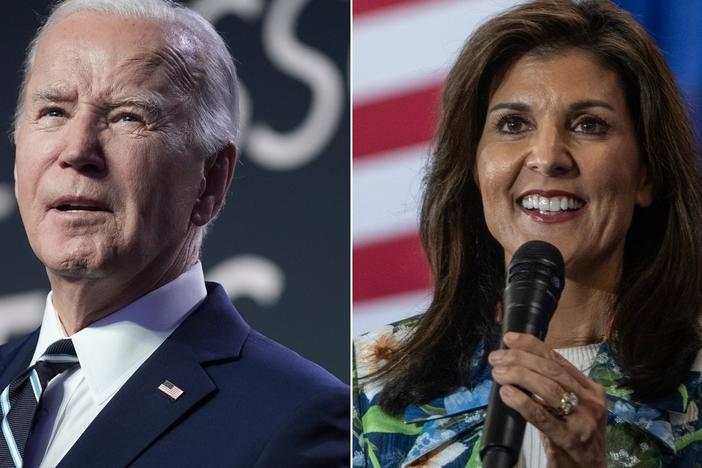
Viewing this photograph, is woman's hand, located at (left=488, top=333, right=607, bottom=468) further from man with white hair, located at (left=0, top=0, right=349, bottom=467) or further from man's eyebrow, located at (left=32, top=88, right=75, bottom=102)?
man's eyebrow, located at (left=32, top=88, right=75, bottom=102)

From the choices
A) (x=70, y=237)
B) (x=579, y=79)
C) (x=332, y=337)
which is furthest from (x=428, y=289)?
(x=332, y=337)

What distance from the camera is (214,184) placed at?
2.48 metres

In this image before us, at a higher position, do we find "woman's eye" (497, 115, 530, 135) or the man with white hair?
"woman's eye" (497, 115, 530, 135)

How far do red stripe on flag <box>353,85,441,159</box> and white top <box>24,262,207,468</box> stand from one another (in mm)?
503

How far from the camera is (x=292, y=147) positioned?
314 cm

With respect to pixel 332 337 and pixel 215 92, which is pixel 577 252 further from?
pixel 332 337

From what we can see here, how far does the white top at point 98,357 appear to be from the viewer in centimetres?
225

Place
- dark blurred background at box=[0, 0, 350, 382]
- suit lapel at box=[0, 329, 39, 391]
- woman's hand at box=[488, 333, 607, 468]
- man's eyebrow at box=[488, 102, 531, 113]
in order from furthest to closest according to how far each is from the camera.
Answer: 1. dark blurred background at box=[0, 0, 350, 382]
2. suit lapel at box=[0, 329, 39, 391]
3. man's eyebrow at box=[488, 102, 531, 113]
4. woman's hand at box=[488, 333, 607, 468]

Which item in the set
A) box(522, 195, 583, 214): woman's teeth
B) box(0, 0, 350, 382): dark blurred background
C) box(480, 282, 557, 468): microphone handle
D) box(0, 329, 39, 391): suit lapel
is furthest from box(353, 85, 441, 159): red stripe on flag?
box(0, 0, 350, 382): dark blurred background

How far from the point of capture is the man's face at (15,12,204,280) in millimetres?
2264

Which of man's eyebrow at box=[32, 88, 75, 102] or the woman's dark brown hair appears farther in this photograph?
man's eyebrow at box=[32, 88, 75, 102]

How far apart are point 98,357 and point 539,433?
2.78 ft

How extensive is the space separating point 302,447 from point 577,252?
57cm

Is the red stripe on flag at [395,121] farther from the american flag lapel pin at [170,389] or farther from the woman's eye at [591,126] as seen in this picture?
the american flag lapel pin at [170,389]
